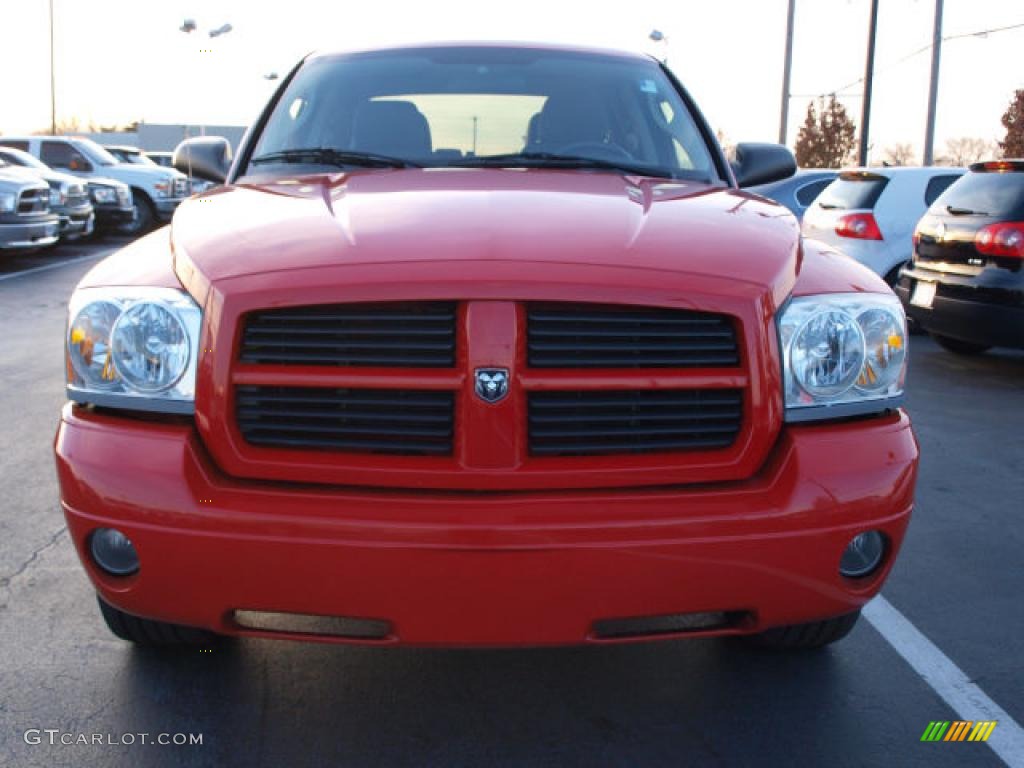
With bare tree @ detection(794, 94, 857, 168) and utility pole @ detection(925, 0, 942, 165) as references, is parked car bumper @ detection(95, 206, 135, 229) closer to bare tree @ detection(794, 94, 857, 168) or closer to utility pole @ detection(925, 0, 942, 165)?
utility pole @ detection(925, 0, 942, 165)

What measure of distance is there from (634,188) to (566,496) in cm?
119

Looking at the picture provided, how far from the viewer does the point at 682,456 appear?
8.09 feet

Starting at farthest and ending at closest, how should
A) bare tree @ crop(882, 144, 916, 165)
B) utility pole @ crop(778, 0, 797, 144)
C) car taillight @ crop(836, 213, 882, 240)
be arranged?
bare tree @ crop(882, 144, 916, 165) → utility pole @ crop(778, 0, 797, 144) → car taillight @ crop(836, 213, 882, 240)

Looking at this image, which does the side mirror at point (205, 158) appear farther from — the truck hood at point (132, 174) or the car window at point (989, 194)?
the truck hood at point (132, 174)

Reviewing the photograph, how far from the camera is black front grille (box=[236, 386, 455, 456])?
2.42 meters

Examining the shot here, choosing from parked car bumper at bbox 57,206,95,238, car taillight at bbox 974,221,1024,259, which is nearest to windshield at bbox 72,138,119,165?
parked car bumper at bbox 57,206,95,238

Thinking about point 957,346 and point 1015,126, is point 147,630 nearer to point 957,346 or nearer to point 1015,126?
point 957,346

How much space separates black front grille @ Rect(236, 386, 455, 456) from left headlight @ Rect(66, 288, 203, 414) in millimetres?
157

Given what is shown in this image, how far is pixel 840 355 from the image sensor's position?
263 centimetres

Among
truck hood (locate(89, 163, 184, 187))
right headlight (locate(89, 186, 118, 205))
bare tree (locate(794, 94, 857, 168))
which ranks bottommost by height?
right headlight (locate(89, 186, 118, 205))

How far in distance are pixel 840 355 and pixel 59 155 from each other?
71.1 ft

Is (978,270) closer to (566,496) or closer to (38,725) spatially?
(566,496)

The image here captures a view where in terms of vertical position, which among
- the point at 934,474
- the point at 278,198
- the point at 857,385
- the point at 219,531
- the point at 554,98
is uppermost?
the point at 554,98

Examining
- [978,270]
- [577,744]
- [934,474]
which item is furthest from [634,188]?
[978,270]
